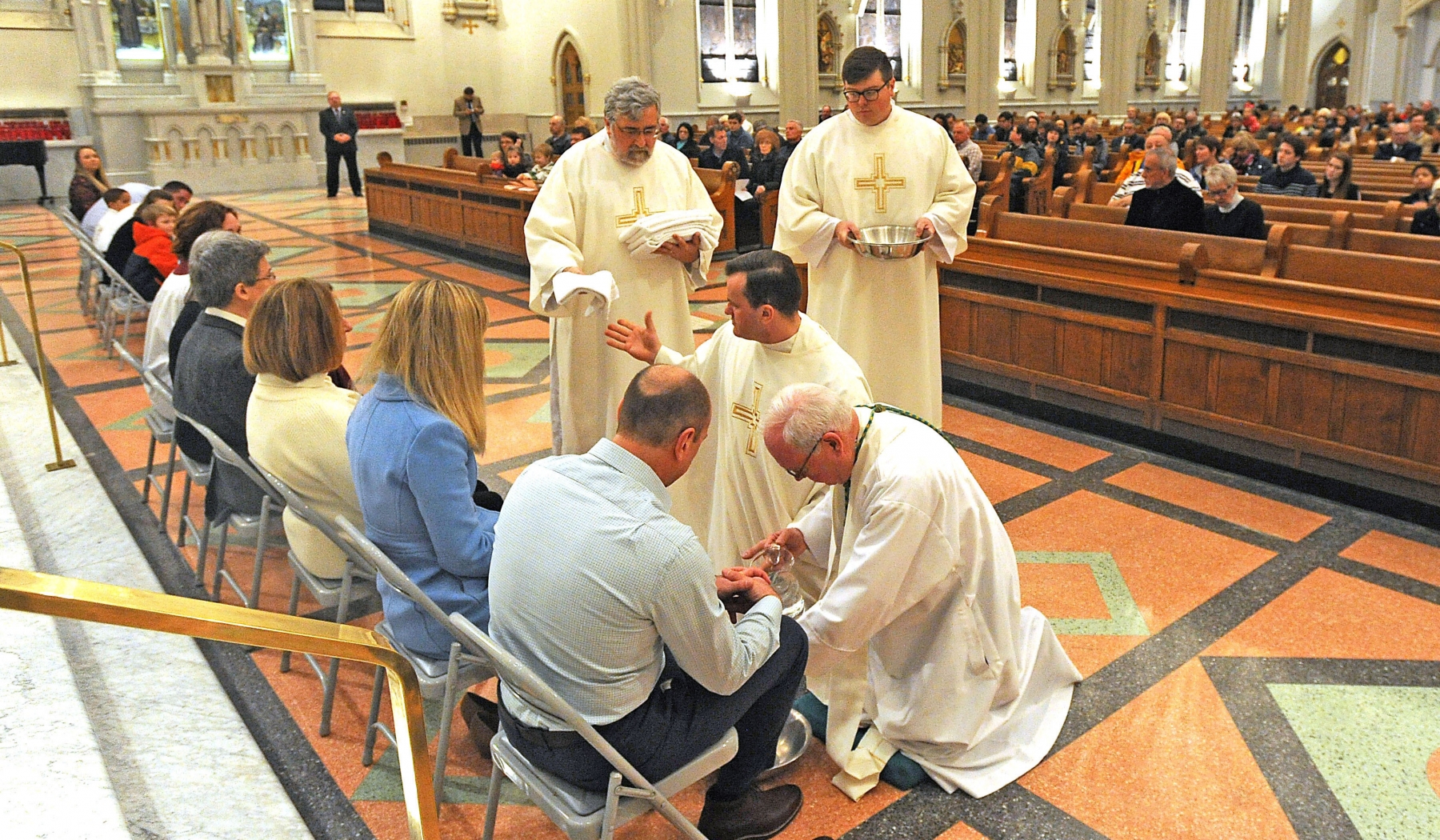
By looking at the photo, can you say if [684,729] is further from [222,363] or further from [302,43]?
[302,43]

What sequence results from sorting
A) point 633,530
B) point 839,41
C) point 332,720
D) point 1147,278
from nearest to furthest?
point 633,530, point 332,720, point 1147,278, point 839,41

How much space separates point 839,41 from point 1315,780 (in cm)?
2056

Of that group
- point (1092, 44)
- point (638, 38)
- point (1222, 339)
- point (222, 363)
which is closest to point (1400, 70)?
point (1092, 44)

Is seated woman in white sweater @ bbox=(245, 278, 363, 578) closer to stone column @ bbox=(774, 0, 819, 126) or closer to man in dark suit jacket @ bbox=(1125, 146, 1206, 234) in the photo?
man in dark suit jacket @ bbox=(1125, 146, 1206, 234)

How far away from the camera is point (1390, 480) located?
446cm

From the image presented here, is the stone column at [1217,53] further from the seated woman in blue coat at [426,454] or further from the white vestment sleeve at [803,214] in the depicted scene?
the seated woman in blue coat at [426,454]

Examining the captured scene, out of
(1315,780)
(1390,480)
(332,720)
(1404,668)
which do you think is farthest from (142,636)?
(1390,480)

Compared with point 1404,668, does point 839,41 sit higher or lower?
higher

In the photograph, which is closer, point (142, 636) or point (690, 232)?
point (142, 636)

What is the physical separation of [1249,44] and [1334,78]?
8.98 ft

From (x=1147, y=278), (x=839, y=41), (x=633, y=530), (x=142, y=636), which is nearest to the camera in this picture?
(x=633, y=530)

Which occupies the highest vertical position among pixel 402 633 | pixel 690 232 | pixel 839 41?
pixel 839 41

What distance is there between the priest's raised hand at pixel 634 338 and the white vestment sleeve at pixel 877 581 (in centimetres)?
104

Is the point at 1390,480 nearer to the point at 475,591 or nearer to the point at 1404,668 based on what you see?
the point at 1404,668
